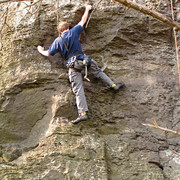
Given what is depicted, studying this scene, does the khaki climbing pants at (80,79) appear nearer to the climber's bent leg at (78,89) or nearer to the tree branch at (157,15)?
the climber's bent leg at (78,89)

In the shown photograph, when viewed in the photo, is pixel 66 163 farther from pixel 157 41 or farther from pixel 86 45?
pixel 157 41

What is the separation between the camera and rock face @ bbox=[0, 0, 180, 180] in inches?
182

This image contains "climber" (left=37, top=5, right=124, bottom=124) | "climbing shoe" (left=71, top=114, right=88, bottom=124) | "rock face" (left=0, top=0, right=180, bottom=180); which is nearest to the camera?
"rock face" (left=0, top=0, right=180, bottom=180)

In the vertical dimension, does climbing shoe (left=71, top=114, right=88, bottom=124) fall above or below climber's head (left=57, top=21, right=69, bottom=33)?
below

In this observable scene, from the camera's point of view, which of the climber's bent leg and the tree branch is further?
the climber's bent leg

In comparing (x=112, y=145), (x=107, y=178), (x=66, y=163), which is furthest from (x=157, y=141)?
(x=66, y=163)

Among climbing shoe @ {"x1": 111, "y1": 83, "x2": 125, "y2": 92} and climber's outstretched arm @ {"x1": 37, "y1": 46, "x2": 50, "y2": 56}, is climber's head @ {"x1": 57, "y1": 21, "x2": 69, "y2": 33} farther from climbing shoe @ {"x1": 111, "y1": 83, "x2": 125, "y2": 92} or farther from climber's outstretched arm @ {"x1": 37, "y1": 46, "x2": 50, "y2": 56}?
climbing shoe @ {"x1": 111, "y1": 83, "x2": 125, "y2": 92}

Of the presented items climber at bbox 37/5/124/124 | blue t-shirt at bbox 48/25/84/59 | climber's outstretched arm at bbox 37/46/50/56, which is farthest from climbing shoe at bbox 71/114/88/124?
climber's outstretched arm at bbox 37/46/50/56

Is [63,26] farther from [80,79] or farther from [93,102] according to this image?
[93,102]

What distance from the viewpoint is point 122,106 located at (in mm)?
5293

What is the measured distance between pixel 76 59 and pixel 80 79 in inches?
14.1

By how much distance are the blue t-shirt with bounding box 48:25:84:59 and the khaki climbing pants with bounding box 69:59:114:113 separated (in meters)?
0.26

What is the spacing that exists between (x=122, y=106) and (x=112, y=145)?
78 cm

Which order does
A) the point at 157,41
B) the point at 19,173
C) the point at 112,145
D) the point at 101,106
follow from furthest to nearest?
the point at 157,41 → the point at 101,106 → the point at 112,145 → the point at 19,173
